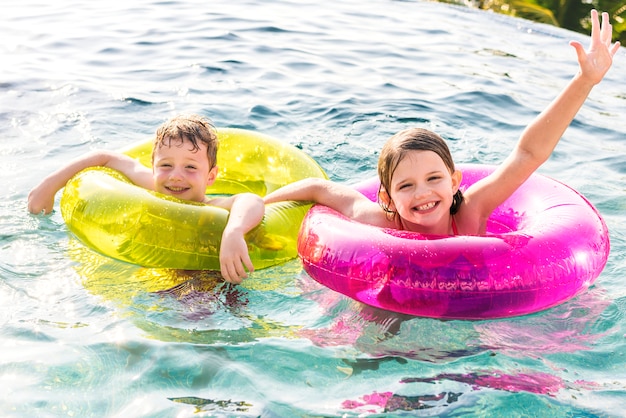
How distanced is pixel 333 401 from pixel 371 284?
631mm

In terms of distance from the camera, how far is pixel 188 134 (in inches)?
168

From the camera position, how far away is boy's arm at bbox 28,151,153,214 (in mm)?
4609

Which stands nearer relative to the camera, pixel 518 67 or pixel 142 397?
pixel 142 397

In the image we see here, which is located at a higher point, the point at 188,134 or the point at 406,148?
the point at 406,148

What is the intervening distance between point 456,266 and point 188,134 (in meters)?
1.64

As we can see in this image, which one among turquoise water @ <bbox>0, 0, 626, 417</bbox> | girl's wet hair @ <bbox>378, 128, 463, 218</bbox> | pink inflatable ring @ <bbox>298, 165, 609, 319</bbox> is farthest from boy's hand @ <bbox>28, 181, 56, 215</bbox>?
girl's wet hair @ <bbox>378, 128, 463, 218</bbox>

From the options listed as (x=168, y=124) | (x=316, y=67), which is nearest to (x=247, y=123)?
(x=316, y=67)

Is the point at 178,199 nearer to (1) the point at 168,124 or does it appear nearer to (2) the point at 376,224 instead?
(1) the point at 168,124

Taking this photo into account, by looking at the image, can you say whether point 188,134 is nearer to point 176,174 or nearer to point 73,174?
point 176,174

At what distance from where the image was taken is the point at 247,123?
23.8 feet

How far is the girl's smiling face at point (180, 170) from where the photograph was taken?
424 cm

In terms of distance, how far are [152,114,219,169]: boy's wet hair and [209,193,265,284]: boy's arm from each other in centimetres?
46

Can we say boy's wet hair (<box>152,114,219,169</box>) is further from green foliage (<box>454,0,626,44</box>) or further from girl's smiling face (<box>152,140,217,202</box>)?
green foliage (<box>454,0,626,44</box>)

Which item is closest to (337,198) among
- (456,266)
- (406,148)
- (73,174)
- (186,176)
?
(406,148)
